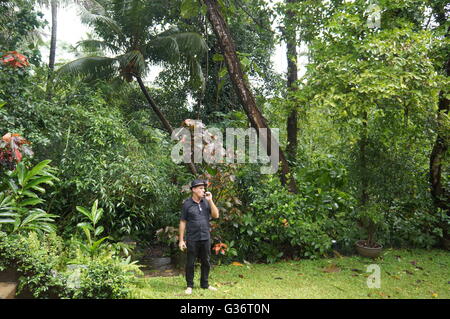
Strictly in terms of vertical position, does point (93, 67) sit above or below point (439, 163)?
above

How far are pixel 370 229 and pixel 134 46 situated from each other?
782 centimetres

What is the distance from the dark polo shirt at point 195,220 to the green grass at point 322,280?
2.17ft

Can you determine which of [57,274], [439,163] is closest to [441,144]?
[439,163]

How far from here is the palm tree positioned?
9.28 m

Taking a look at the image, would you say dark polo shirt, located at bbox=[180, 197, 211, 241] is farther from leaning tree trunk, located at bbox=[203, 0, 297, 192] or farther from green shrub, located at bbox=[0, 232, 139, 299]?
leaning tree trunk, located at bbox=[203, 0, 297, 192]

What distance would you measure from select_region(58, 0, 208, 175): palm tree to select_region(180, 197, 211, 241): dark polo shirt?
5256 millimetres

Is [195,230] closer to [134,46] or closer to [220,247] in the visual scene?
[220,247]

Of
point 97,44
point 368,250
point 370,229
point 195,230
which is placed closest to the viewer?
point 195,230

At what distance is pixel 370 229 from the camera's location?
5824 millimetres

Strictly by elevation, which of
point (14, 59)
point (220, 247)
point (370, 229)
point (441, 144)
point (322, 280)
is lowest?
point (322, 280)

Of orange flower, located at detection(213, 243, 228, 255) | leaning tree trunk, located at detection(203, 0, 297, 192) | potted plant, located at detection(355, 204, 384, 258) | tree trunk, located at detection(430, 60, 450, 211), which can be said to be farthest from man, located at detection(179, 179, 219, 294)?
tree trunk, located at detection(430, 60, 450, 211)

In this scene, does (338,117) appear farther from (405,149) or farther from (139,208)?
(139,208)

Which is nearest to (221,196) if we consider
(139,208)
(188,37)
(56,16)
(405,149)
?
(139,208)

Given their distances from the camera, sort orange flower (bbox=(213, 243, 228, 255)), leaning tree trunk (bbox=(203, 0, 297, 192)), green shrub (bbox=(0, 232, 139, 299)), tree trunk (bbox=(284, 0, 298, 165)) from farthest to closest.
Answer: tree trunk (bbox=(284, 0, 298, 165)), leaning tree trunk (bbox=(203, 0, 297, 192)), orange flower (bbox=(213, 243, 228, 255)), green shrub (bbox=(0, 232, 139, 299))
